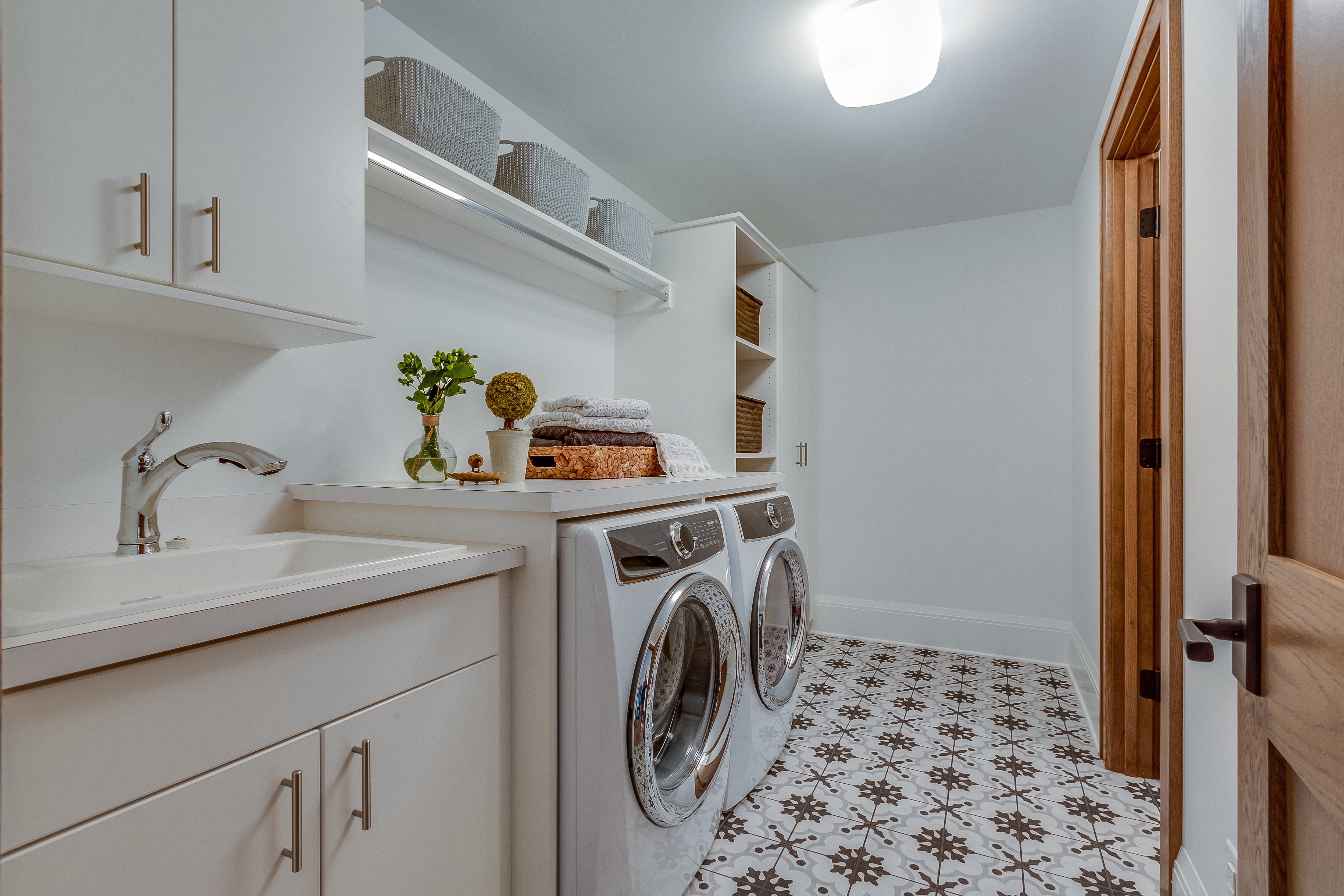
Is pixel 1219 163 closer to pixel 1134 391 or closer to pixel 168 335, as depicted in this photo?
pixel 1134 391

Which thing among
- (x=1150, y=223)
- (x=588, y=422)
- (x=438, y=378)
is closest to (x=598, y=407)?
(x=588, y=422)

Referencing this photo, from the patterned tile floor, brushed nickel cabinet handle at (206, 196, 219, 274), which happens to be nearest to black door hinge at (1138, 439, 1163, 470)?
the patterned tile floor

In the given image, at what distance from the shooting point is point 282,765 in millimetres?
883

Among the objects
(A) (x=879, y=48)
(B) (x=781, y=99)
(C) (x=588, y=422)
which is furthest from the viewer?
(B) (x=781, y=99)

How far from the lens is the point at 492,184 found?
1.84 meters

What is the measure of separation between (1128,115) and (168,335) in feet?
8.11

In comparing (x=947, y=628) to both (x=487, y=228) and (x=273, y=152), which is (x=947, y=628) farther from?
(x=273, y=152)

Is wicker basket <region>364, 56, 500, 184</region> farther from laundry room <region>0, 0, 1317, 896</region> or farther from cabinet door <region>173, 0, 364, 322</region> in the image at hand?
cabinet door <region>173, 0, 364, 322</region>

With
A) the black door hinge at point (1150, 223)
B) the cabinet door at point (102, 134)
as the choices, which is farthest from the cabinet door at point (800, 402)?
the cabinet door at point (102, 134)

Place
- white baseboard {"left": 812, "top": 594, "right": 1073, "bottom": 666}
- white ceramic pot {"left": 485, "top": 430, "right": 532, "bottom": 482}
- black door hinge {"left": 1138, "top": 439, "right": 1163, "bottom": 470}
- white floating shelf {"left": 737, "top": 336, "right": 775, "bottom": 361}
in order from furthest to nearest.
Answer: white baseboard {"left": 812, "top": 594, "right": 1073, "bottom": 666}
white floating shelf {"left": 737, "top": 336, "right": 775, "bottom": 361}
black door hinge {"left": 1138, "top": 439, "right": 1163, "bottom": 470}
white ceramic pot {"left": 485, "top": 430, "right": 532, "bottom": 482}

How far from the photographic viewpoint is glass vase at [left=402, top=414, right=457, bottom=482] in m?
1.64

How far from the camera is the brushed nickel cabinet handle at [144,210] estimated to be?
995 mm

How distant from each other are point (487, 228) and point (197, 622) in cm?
148

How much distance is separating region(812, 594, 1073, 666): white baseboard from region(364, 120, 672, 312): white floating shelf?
2007 millimetres
